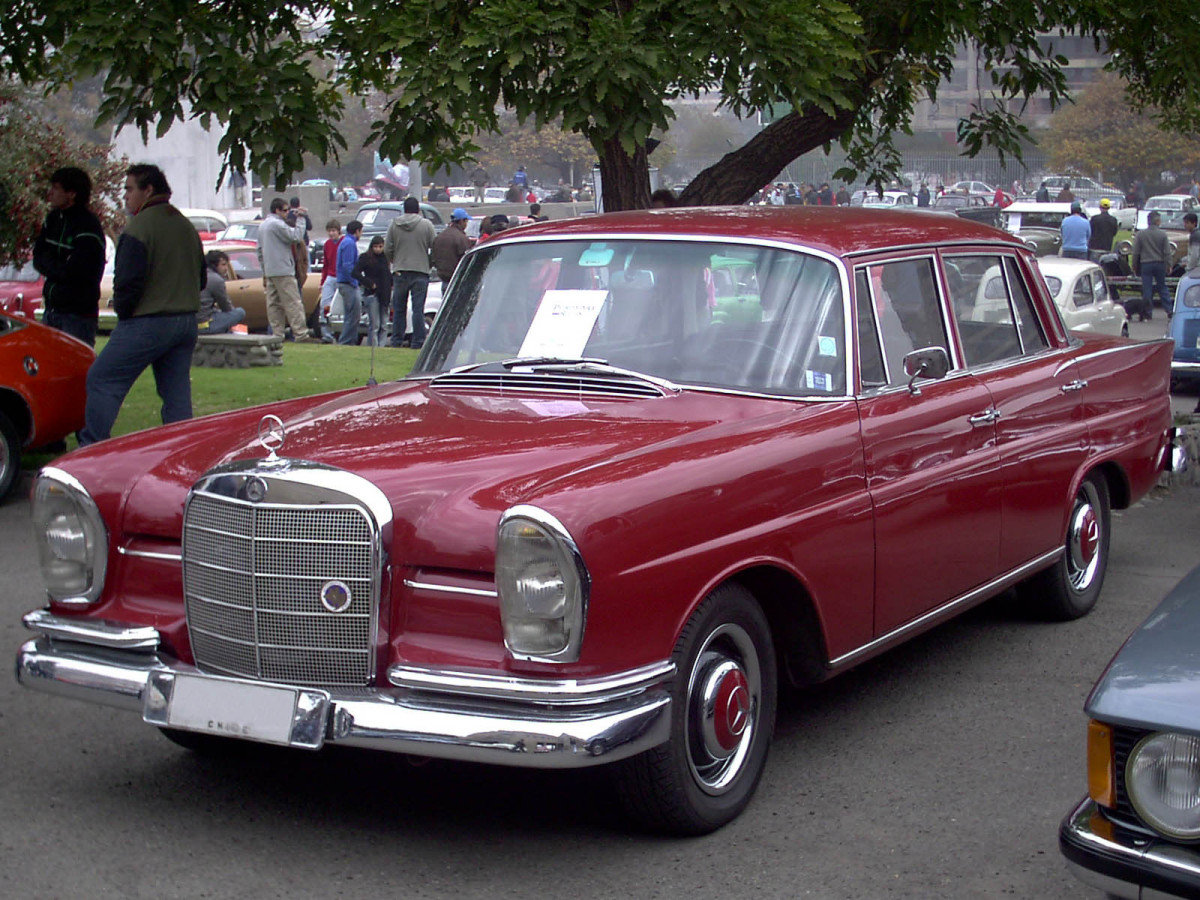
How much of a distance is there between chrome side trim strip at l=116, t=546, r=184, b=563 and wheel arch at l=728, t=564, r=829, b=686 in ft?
5.47

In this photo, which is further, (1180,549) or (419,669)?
(1180,549)

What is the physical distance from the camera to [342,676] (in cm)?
394

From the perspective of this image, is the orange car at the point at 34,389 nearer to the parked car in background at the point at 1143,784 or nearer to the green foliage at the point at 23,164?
the green foliage at the point at 23,164

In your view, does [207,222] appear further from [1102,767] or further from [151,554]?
[1102,767]

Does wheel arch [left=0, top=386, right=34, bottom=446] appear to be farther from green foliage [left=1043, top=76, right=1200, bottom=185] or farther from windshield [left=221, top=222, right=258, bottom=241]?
green foliage [left=1043, top=76, right=1200, bottom=185]

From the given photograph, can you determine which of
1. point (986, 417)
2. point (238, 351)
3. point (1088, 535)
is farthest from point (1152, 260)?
point (986, 417)

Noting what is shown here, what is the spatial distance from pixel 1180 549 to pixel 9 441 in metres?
6.85

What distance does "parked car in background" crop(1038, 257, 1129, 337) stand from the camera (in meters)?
14.8

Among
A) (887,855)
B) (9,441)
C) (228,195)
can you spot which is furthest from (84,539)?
(228,195)

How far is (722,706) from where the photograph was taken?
4156 mm

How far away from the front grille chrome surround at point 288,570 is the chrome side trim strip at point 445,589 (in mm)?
84

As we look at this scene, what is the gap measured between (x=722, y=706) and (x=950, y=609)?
4.85 ft

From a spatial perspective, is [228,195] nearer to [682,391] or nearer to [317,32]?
[317,32]

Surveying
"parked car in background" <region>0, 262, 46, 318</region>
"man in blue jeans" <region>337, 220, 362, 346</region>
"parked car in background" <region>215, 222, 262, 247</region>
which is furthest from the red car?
"parked car in background" <region>215, 222, 262, 247</region>
